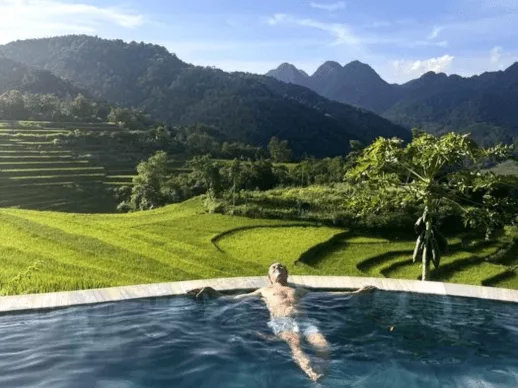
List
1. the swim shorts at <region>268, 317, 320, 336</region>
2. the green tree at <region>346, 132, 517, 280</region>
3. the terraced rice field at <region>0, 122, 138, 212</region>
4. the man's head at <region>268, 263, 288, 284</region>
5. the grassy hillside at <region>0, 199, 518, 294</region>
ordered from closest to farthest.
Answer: the swim shorts at <region>268, 317, 320, 336</region> < the man's head at <region>268, 263, 288, 284</region> < the green tree at <region>346, 132, 517, 280</region> < the grassy hillside at <region>0, 199, 518, 294</region> < the terraced rice field at <region>0, 122, 138, 212</region>

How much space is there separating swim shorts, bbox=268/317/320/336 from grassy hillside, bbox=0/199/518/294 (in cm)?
384

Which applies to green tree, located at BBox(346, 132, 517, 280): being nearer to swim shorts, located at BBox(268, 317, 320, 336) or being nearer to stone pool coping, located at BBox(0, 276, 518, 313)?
stone pool coping, located at BBox(0, 276, 518, 313)

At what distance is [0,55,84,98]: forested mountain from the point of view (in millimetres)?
140988

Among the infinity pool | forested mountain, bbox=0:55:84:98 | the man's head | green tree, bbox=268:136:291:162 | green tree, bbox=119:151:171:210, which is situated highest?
forested mountain, bbox=0:55:84:98

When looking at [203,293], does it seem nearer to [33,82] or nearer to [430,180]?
[430,180]

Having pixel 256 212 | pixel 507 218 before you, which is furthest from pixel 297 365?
pixel 256 212

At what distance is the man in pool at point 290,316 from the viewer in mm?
7047

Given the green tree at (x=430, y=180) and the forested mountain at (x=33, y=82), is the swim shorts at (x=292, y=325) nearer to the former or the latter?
the green tree at (x=430, y=180)

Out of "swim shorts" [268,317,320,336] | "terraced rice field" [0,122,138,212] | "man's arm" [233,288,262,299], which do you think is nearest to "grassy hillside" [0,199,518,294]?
"man's arm" [233,288,262,299]

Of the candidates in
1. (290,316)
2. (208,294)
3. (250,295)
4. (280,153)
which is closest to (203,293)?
(208,294)

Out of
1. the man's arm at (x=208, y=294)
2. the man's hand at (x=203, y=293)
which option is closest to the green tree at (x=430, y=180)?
the man's arm at (x=208, y=294)

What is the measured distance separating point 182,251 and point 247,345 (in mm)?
9473

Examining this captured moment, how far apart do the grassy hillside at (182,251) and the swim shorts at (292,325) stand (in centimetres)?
384

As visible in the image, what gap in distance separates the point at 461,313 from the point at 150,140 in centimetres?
8181
